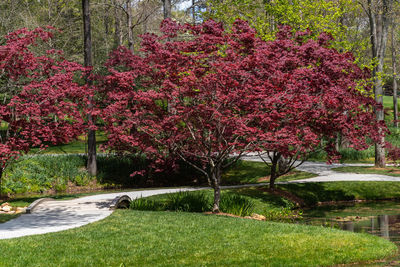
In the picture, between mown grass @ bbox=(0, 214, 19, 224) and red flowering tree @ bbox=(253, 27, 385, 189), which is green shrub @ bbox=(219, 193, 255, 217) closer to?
red flowering tree @ bbox=(253, 27, 385, 189)

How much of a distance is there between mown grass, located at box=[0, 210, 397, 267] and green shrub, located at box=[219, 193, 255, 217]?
2.68m

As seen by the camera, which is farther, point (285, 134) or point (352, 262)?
point (285, 134)

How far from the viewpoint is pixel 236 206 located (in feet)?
51.4

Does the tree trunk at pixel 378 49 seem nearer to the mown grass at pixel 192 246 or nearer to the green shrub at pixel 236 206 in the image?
the green shrub at pixel 236 206

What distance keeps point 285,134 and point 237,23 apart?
396 cm

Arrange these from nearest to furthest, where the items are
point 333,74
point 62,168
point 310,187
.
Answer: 1. point 333,74
2. point 310,187
3. point 62,168

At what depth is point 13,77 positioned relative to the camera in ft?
51.3

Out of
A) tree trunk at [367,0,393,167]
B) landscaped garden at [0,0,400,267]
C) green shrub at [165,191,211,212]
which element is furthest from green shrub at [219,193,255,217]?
tree trunk at [367,0,393,167]

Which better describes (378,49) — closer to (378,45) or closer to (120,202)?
(378,45)

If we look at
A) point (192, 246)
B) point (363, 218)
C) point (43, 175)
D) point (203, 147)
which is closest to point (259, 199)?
point (363, 218)

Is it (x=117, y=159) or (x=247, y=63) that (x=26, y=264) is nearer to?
(x=247, y=63)

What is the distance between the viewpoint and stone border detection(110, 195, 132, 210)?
1547 centimetres

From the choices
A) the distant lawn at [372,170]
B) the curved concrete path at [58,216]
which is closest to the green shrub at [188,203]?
the curved concrete path at [58,216]

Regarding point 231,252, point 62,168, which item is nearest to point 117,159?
point 62,168
